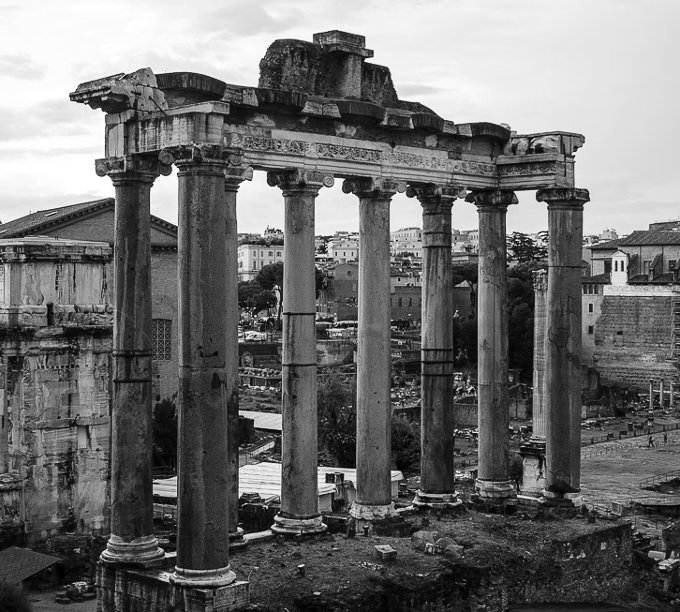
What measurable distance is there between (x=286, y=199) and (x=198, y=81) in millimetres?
2647

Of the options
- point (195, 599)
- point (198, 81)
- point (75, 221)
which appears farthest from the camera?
point (75, 221)

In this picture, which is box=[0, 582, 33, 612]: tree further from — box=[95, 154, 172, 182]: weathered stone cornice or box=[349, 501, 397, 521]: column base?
box=[95, 154, 172, 182]: weathered stone cornice

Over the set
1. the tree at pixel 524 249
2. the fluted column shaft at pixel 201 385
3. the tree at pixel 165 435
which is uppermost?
the tree at pixel 524 249

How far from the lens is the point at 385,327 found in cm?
1872

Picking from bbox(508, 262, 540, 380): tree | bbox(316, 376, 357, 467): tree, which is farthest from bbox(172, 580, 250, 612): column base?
bbox(508, 262, 540, 380): tree

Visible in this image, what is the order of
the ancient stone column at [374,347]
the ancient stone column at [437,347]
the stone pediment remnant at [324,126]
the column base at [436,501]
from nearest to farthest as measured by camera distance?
the stone pediment remnant at [324,126] → the ancient stone column at [374,347] → the ancient stone column at [437,347] → the column base at [436,501]

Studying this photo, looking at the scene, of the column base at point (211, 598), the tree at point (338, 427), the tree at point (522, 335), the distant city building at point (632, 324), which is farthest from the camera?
the distant city building at point (632, 324)

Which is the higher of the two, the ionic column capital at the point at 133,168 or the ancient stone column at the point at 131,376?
the ionic column capital at the point at 133,168

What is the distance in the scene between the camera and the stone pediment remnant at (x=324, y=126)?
15.4 metres

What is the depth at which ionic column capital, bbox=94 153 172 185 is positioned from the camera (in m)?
15.7

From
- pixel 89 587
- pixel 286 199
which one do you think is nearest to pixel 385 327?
pixel 286 199

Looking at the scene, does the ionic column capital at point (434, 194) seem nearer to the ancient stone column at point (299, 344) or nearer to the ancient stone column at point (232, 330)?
the ancient stone column at point (299, 344)

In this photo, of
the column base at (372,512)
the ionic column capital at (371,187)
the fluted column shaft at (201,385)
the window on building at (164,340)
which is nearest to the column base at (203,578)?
the fluted column shaft at (201,385)

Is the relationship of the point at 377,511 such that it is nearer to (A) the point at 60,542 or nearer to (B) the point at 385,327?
(B) the point at 385,327
